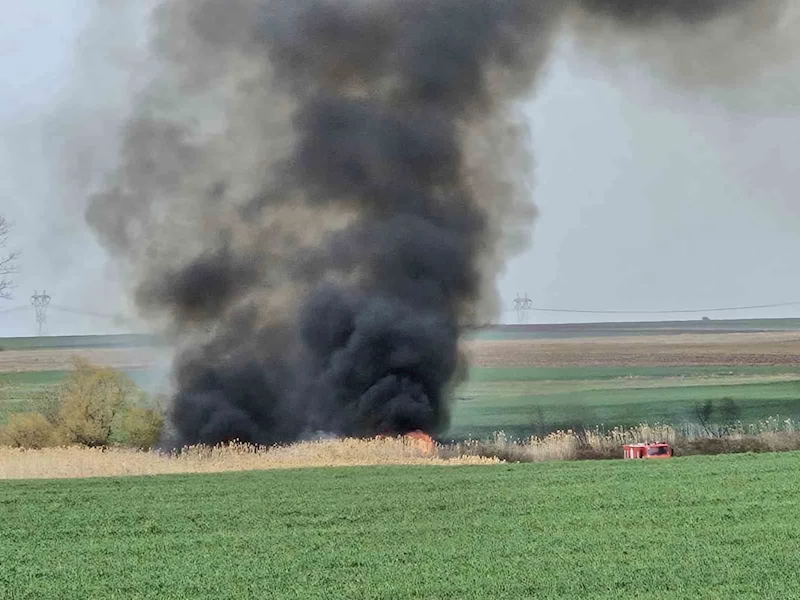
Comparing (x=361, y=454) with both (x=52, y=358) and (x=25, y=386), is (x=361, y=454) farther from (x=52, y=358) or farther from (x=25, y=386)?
(x=52, y=358)

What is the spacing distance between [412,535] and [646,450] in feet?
45.6

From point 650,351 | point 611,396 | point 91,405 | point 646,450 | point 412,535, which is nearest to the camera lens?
point 412,535

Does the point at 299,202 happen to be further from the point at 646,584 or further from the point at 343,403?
the point at 646,584

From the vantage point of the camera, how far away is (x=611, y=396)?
5409 cm

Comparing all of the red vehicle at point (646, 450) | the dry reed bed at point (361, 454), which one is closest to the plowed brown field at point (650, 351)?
the dry reed bed at point (361, 454)

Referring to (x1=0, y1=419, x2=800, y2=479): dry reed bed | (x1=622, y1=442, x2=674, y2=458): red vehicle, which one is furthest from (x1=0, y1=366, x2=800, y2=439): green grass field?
(x1=622, y1=442, x2=674, y2=458): red vehicle

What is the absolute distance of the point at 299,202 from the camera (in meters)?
37.9

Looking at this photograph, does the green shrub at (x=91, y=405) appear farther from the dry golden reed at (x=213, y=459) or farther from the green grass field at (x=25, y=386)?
the green grass field at (x=25, y=386)

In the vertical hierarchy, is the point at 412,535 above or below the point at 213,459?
below

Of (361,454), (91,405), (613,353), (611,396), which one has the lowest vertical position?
(361,454)

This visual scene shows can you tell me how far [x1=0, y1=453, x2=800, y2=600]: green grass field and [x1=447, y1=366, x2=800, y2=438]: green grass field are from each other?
18223 millimetres

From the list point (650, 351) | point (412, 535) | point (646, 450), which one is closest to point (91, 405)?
point (646, 450)

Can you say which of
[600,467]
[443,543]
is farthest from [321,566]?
[600,467]

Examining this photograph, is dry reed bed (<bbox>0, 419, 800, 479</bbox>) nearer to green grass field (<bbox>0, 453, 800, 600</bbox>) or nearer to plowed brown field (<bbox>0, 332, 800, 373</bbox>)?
green grass field (<bbox>0, 453, 800, 600</bbox>)
